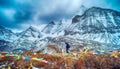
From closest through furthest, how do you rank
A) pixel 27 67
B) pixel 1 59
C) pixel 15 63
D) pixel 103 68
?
1. pixel 103 68
2. pixel 27 67
3. pixel 15 63
4. pixel 1 59

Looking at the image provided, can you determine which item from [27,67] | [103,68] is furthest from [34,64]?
[103,68]

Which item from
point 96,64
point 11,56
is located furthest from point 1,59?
point 96,64

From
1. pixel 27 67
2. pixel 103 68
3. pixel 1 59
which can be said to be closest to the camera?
pixel 103 68

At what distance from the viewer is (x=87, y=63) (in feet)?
41.7

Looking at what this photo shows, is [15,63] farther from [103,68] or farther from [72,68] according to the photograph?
[103,68]

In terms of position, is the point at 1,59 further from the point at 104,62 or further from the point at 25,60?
the point at 104,62

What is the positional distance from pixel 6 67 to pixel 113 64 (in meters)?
7.90

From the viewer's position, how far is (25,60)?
15055mm

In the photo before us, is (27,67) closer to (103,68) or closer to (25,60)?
(25,60)

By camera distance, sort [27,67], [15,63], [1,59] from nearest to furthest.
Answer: [27,67] < [15,63] < [1,59]

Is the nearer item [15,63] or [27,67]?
[27,67]

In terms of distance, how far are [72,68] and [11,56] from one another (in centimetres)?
720

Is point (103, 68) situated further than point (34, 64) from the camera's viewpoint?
No

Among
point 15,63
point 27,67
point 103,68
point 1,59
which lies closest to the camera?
point 103,68
